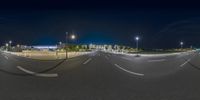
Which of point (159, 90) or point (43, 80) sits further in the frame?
point (43, 80)

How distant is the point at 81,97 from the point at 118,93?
0.91m

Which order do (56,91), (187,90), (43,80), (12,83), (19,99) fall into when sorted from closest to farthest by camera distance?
(19,99) < (56,91) < (187,90) < (12,83) < (43,80)

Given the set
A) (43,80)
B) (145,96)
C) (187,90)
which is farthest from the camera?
(43,80)

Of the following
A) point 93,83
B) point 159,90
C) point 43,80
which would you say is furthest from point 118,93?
point 43,80

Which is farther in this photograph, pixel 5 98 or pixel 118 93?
pixel 118 93

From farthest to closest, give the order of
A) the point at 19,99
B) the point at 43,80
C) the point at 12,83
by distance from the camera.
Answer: the point at 43,80, the point at 12,83, the point at 19,99

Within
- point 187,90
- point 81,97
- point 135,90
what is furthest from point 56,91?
point 187,90

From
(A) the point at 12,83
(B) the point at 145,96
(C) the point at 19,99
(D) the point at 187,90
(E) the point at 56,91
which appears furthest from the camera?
(A) the point at 12,83

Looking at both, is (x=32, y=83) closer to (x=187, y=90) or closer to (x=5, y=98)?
(x=5, y=98)

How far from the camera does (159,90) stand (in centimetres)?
696

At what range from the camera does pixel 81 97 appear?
235 inches

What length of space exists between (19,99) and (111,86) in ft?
8.21

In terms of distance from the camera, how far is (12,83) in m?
7.75

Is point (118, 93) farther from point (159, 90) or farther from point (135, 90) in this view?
point (159, 90)
